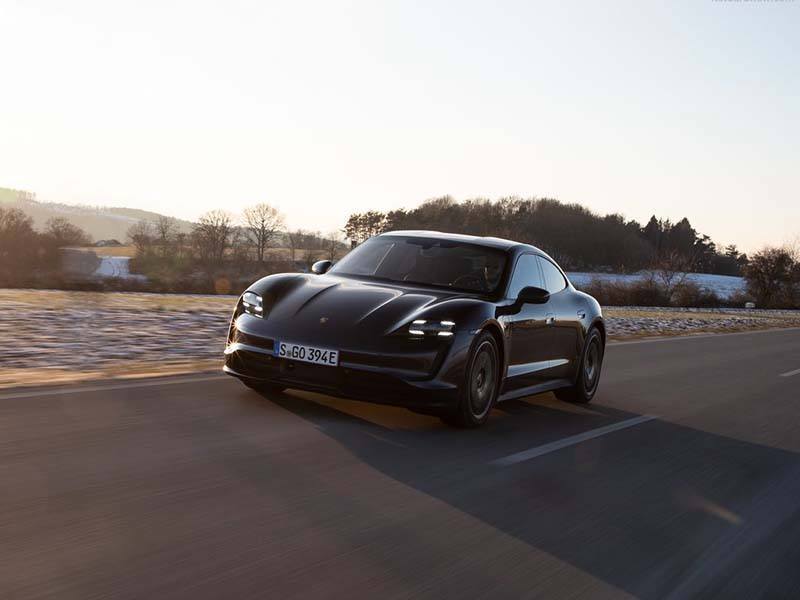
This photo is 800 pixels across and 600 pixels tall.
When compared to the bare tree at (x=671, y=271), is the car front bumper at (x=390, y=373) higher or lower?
lower

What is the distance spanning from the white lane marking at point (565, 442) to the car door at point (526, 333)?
67 centimetres

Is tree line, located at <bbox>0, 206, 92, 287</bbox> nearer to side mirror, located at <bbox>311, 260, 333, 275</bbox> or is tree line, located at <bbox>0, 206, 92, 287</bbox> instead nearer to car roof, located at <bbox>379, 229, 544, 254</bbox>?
side mirror, located at <bbox>311, 260, 333, 275</bbox>

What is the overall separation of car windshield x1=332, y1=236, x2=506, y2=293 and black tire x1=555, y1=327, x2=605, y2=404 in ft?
5.81

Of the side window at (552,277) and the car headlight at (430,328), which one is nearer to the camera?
the car headlight at (430,328)

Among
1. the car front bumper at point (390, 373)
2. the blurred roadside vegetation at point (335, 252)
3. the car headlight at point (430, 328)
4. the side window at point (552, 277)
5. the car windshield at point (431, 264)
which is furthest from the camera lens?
the blurred roadside vegetation at point (335, 252)

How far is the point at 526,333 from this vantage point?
7.56 meters

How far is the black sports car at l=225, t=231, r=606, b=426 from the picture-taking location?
6297 mm

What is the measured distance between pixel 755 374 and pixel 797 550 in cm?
975

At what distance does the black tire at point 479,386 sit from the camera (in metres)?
6.64

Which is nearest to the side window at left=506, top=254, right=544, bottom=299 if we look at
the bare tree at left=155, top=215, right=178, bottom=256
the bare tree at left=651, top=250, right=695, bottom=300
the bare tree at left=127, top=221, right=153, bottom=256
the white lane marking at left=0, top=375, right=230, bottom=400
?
the white lane marking at left=0, top=375, right=230, bottom=400

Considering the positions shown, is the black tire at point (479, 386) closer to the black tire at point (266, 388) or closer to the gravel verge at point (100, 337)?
the black tire at point (266, 388)

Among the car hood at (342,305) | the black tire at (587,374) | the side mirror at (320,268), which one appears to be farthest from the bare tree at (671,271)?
the car hood at (342,305)

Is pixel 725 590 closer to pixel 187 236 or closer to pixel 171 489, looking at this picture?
pixel 171 489

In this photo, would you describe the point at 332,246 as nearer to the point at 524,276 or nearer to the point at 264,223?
the point at 264,223
